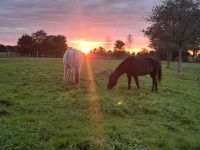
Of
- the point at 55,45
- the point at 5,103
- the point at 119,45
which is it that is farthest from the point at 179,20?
the point at 119,45

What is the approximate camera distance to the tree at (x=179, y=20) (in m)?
38.6

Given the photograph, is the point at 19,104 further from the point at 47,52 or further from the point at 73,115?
the point at 47,52

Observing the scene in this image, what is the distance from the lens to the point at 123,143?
8.97 metres

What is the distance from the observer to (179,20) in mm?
38812

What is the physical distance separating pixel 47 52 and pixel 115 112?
7329 cm

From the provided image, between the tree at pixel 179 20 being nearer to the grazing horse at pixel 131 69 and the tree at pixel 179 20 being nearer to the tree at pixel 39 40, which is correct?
the grazing horse at pixel 131 69

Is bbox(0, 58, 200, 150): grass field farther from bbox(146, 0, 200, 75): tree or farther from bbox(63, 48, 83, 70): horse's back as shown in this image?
bbox(146, 0, 200, 75): tree

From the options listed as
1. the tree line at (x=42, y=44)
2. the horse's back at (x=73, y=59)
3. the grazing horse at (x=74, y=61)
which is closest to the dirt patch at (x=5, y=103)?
the grazing horse at (x=74, y=61)

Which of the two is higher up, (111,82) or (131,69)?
(131,69)

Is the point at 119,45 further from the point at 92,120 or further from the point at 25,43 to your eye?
the point at 92,120

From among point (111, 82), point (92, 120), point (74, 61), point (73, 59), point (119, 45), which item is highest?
point (119, 45)

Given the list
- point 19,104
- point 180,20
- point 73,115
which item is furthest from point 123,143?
point 180,20

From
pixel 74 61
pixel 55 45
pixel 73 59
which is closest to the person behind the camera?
pixel 74 61

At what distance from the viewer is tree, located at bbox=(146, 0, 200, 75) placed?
127 feet
